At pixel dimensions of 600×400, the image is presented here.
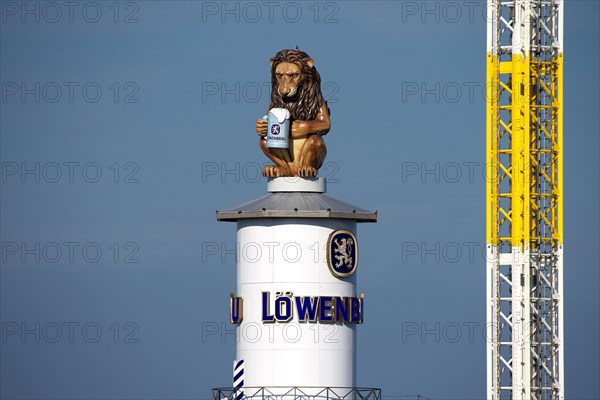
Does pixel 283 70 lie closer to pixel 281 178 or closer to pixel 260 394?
pixel 281 178

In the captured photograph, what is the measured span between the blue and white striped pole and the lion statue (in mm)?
7705

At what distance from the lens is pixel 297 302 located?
255 ft

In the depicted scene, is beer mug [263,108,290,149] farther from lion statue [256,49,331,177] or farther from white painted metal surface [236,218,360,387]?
white painted metal surface [236,218,360,387]

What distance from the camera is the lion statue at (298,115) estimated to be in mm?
79312

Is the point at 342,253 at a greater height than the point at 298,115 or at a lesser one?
lesser

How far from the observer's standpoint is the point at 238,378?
7838 centimetres

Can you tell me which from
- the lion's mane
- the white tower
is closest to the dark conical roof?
the white tower

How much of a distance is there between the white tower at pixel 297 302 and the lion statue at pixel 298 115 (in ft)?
5.29

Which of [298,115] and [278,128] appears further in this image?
[298,115]

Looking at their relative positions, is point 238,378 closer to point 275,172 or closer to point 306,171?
point 275,172

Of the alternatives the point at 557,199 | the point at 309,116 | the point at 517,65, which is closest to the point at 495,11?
the point at 517,65

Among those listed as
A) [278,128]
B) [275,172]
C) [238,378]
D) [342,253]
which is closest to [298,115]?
[278,128]

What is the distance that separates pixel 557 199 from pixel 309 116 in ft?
126

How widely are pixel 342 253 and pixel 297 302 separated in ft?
8.75
